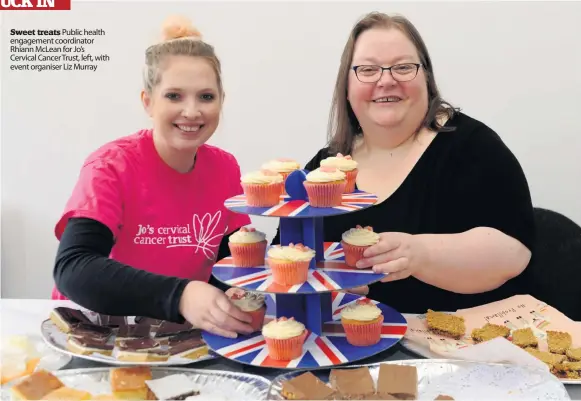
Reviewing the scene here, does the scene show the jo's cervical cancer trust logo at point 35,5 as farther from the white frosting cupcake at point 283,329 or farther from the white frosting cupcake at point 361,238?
the white frosting cupcake at point 283,329

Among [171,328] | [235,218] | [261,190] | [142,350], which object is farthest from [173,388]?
[235,218]

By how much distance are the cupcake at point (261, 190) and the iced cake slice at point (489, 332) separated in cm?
63

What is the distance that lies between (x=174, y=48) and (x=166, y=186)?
0.44 m

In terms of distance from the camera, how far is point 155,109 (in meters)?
1.95

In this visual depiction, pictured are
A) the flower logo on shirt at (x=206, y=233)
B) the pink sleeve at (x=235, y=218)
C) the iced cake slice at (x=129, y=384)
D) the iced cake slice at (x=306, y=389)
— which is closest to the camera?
the iced cake slice at (x=306, y=389)

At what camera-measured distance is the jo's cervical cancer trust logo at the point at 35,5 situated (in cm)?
341

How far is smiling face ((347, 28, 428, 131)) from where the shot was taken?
6.69ft

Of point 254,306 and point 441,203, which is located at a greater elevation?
point 441,203

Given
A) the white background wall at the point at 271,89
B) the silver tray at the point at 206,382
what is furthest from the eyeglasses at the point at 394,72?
the white background wall at the point at 271,89

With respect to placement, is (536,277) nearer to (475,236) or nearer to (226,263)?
(475,236)

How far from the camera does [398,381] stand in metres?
1.30

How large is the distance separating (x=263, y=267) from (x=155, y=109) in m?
0.70

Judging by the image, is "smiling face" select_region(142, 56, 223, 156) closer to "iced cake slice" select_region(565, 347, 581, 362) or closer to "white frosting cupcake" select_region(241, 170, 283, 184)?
"white frosting cupcake" select_region(241, 170, 283, 184)

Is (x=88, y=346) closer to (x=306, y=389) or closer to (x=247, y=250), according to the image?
(x=247, y=250)
